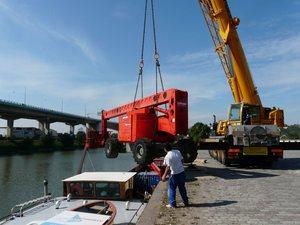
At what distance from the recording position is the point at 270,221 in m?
8.45

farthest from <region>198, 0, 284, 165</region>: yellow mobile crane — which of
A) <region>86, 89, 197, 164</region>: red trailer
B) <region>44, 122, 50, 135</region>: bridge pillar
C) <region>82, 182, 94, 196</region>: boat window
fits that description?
<region>44, 122, 50, 135</region>: bridge pillar

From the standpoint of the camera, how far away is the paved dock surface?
28.6 feet

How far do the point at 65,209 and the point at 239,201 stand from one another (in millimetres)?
5652

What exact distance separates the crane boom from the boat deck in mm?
12469

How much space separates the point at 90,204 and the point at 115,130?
29.3ft

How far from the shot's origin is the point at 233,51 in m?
24.0

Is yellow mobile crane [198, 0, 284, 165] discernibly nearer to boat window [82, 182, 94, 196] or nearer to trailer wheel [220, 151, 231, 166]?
trailer wheel [220, 151, 231, 166]

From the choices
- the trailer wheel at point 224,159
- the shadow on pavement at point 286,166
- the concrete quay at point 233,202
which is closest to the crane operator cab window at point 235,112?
the trailer wheel at point 224,159

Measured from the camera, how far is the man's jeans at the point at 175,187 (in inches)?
392

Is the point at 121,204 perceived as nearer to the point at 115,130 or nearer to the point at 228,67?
the point at 115,130

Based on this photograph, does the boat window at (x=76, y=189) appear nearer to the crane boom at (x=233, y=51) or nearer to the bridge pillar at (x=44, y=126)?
the crane boom at (x=233, y=51)

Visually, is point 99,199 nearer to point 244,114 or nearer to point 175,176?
point 175,176

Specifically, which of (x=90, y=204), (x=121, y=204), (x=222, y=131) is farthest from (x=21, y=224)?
(x=222, y=131)

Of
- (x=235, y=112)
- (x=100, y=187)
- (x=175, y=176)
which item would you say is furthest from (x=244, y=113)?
(x=175, y=176)
